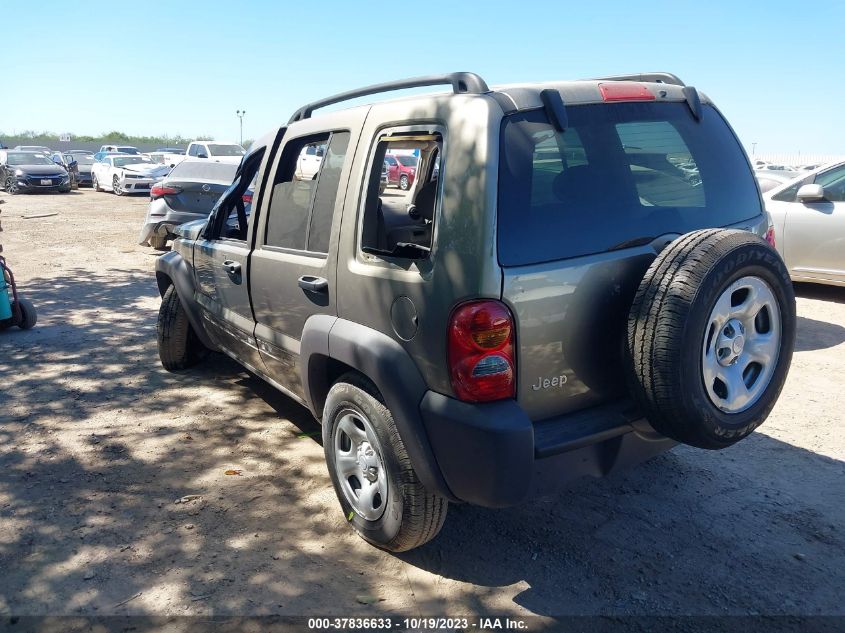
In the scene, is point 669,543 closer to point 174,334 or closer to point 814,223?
point 174,334

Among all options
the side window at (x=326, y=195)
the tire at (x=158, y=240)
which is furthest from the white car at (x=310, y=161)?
the tire at (x=158, y=240)

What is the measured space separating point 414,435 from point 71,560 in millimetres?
1790

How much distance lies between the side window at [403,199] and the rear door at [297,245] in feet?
0.65

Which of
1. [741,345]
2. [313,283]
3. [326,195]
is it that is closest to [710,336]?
[741,345]

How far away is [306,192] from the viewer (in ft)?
12.6

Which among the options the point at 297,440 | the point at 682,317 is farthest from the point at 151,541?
the point at 682,317

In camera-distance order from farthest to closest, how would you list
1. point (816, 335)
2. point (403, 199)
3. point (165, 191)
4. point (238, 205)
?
point (165, 191) → point (816, 335) → point (403, 199) → point (238, 205)

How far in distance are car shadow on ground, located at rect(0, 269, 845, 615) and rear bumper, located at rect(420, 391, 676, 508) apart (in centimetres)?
60

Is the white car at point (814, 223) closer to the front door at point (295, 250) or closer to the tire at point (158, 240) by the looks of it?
the front door at point (295, 250)

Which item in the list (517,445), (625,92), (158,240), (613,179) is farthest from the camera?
(158,240)

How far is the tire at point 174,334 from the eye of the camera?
231 inches

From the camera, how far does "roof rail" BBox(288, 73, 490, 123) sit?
9.57ft

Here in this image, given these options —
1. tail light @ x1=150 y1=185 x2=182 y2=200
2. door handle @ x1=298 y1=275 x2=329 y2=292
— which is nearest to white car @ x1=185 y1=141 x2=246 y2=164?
tail light @ x1=150 y1=185 x2=182 y2=200

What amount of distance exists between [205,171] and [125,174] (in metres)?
16.1
